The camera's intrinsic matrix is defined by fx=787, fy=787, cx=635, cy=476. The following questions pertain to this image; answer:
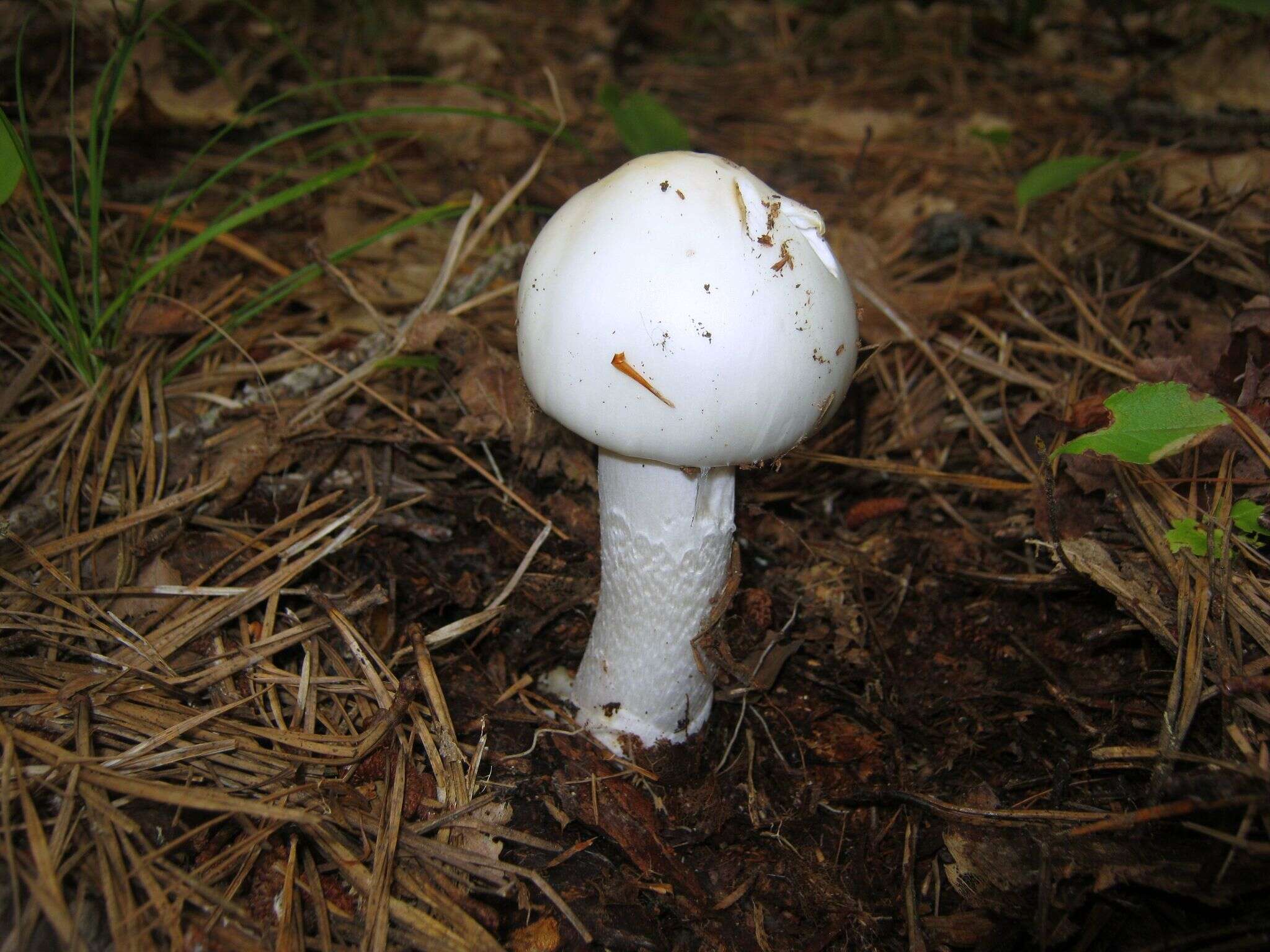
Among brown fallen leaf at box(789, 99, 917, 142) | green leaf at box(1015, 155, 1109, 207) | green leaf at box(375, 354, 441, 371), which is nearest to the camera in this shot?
green leaf at box(375, 354, 441, 371)

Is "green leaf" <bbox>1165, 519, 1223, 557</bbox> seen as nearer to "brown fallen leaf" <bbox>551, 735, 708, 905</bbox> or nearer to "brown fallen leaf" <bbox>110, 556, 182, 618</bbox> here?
"brown fallen leaf" <bbox>551, 735, 708, 905</bbox>

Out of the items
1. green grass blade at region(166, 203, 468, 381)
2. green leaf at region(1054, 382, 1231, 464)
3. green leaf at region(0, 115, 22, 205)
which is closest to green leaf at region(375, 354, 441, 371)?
green grass blade at region(166, 203, 468, 381)

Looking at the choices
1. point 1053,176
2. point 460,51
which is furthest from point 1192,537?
point 460,51

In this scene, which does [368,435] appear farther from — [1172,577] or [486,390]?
[1172,577]

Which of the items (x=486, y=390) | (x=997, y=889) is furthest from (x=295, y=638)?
(x=997, y=889)

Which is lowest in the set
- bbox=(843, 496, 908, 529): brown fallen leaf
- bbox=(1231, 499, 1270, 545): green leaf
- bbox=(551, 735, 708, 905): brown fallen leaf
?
bbox=(551, 735, 708, 905): brown fallen leaf
